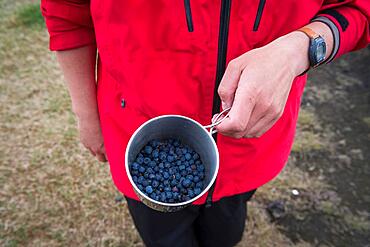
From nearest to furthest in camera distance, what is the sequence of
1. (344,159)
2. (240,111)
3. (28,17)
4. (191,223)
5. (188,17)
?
1. (240,111)
2. (188,17)
3. (191,223)
4. (344,159)
5. (28,17)

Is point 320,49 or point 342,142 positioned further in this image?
point 342,142

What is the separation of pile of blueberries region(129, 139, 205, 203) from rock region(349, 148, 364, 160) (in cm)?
165

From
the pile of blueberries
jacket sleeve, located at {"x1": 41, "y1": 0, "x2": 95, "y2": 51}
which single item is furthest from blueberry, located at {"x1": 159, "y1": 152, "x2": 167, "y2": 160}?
jacket sleeve, located at {"x1": 41, "y1": 0, "x2": 95, "y2": 51}

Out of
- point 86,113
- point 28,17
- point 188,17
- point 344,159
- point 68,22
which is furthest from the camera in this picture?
point 28,17

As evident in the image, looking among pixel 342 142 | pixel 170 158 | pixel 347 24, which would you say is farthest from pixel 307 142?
Answer: pixel 170 158

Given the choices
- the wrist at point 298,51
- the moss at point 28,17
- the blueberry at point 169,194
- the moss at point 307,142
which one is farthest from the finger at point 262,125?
the moss at point 28,17

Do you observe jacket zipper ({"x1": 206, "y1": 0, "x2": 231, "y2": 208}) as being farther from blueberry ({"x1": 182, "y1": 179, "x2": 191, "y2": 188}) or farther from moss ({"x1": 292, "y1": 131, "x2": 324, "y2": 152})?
moss ({"x1": 292, "y1": 131, "x2": 324, "y2": 152})

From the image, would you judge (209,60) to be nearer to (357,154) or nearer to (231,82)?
(231,82)

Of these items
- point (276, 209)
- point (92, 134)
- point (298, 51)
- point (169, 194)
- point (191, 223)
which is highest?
point (298, 51)

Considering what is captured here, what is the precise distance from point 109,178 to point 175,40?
1.37 meters

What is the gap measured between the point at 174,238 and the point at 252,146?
0.41 m

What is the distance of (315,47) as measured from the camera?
0.71m

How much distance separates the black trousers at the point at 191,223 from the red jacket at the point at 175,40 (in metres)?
0.22

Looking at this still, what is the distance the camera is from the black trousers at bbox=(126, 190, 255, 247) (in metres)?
1.04
